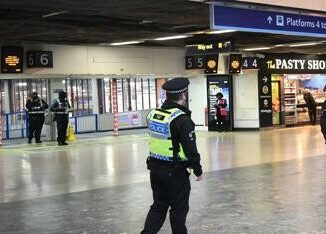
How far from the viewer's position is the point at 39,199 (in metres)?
9.81

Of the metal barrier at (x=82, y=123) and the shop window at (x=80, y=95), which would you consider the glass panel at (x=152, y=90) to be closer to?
the metal barrier at (x=82, y=123)

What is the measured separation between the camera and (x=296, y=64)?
27094 millimetres

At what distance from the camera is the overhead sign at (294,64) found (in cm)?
2566

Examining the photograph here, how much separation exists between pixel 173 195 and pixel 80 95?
76.8 ft

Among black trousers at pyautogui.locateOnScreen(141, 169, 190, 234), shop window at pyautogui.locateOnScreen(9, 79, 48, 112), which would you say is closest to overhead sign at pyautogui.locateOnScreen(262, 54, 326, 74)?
shop window at pyautogui.locateOnScreen(9, 79, 48, 112)

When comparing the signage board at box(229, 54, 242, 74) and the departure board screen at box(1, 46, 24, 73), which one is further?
the signage board at box(229, 54, 242, 74)

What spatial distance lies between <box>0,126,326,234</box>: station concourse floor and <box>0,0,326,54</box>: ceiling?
3.29 m

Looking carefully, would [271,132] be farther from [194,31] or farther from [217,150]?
[194,31]

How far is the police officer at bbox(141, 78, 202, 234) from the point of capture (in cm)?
559

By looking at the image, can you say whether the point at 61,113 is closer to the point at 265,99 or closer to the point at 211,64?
the point at 211,64

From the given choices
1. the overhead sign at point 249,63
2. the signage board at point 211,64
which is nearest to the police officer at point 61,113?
the signage board at point 211,64

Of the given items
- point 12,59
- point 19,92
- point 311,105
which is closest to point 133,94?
point 19,92

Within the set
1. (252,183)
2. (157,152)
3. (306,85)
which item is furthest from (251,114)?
(157,152)

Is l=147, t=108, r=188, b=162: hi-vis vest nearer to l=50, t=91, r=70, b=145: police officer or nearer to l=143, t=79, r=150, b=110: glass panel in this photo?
l=50, t=91, r=70, b=145: police officer
